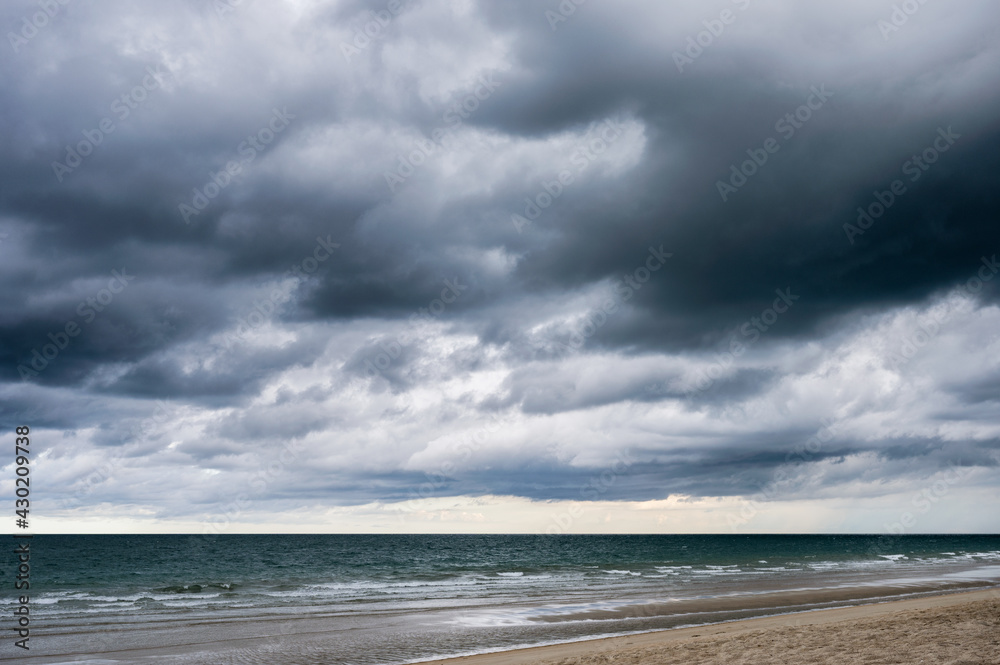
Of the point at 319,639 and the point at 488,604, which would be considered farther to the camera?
the point at 488,604

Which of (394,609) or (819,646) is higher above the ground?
(819,646)

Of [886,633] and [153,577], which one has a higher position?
[886,633]

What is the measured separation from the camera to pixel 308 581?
48.2 m

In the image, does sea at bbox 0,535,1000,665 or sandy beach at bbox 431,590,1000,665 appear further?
sea at bbox 0,535,1000,665

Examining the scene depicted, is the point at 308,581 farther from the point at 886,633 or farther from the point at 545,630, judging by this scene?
the point at 886,633

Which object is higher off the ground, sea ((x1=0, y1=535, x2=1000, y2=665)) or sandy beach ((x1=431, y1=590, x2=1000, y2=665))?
sandy beach ((x1=431, y1=590, x2=1000, y2=665))

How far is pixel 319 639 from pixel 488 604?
443 inches

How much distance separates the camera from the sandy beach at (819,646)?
1350 centimetres

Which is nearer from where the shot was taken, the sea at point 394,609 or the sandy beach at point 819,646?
the sandy beach at point 819,646

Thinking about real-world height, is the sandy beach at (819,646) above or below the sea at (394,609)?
above

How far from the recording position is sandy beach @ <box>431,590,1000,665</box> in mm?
13500

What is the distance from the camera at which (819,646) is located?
15602 millimetres

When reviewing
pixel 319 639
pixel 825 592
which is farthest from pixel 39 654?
pixel 825 592

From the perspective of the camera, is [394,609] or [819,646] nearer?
[819,646]
